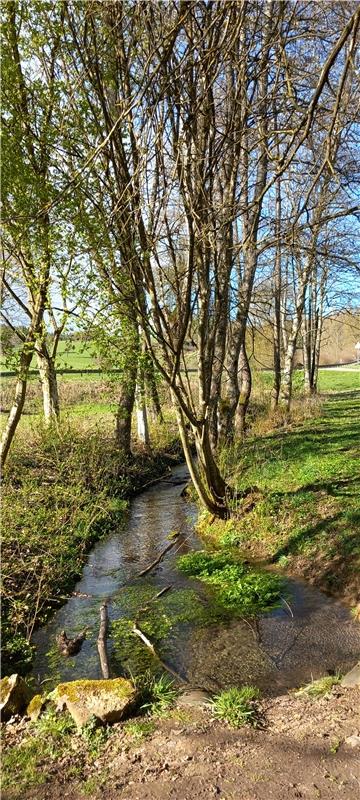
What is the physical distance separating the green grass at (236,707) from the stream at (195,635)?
15.9 inches

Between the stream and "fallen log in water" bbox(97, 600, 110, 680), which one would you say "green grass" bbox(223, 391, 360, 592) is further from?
"fallen log in water" bbox(97, 600, 110, 680)

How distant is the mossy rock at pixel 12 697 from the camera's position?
4.78 m

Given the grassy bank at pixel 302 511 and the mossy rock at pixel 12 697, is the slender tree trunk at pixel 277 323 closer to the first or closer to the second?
the grassy bank at pixel 302 511

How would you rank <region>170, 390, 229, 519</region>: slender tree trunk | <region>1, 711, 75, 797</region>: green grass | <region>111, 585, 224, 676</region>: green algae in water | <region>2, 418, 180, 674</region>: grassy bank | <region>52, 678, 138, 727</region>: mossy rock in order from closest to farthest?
<region>1, 711, 75, 797</region>: green grass, <region>52, 678, 138, 727</region>: mossy rock, <region>111, 585, 224, 676</region>: green algae in water, <region>2, 418, 180, 674</region>: grassy bank, <region>170, 390, 229, 519</region>: slender tree trunk

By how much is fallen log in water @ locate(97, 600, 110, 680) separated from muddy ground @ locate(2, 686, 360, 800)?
1.22 m

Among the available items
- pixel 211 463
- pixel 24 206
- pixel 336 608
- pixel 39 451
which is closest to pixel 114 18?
pixel 24 206

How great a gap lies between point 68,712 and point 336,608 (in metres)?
3.57


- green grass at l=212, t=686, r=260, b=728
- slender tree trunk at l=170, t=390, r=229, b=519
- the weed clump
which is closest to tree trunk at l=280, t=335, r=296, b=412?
slender tree trunk at l=170, t=390, r=229, b=519

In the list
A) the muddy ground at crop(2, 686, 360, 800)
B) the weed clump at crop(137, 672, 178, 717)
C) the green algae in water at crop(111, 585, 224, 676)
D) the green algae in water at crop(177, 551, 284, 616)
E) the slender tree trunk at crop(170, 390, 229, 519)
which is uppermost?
the slender tree trunk at crop(170, 390, 229, 519)

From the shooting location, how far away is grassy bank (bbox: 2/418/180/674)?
677 centimetres

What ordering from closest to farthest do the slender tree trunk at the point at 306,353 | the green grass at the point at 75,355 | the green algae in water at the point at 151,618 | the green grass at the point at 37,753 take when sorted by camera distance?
the green grass at the point at 37,753 → the green algae in water at the point at 151,618 → the green grass at the point at 75,355 → the slender tree trunk at the point at 306,353

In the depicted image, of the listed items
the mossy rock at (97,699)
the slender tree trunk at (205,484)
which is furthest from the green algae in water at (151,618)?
the slender tree trunk at (205,484)

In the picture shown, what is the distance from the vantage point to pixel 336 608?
22.2 ft

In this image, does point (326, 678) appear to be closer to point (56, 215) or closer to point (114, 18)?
point (114, 18)
